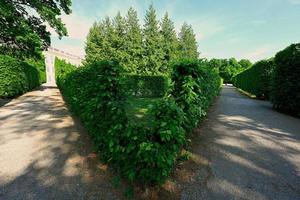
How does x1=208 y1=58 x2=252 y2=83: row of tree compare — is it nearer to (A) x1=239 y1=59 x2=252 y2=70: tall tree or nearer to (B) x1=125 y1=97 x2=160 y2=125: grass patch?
(A) x1=239 y1=59 x2=252 y2=70: tall tree

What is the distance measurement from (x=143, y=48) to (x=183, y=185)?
32.5m

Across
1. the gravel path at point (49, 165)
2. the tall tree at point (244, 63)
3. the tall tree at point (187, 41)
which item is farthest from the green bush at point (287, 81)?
the tall tree at point (244, 63)

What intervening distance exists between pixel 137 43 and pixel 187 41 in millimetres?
24664

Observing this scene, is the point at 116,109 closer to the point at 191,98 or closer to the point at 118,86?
the point at 118,86

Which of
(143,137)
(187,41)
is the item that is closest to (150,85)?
(143,137)

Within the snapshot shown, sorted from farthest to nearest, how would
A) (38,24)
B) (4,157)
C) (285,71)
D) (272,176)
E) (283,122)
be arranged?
(38,24) → (285,71) → (283,122) → (4,157) → (272,176)

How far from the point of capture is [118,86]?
3.95 meters

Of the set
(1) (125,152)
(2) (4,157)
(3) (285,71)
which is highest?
(3) (285,71)

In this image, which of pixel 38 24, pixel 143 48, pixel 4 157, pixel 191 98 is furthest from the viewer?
pixel 143 48

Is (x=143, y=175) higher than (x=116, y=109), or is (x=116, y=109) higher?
(x=116, y=109)

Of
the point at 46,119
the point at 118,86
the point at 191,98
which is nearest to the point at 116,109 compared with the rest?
the point at 118,86

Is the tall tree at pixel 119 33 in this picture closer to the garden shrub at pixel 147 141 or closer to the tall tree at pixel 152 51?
the tall tree at pixel 152 51

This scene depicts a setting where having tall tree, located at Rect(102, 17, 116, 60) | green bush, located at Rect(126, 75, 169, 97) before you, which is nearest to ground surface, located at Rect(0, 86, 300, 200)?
green bush, located at Rect(126, 75, 169, 97)

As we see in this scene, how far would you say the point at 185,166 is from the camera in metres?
4.19
